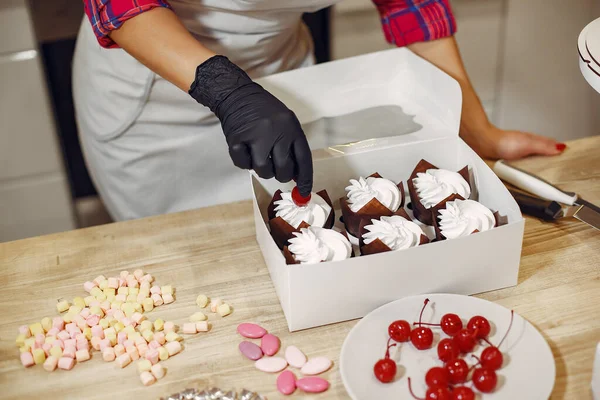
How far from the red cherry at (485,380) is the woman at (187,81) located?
0.49m

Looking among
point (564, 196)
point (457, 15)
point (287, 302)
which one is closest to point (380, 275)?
point (287, 302)

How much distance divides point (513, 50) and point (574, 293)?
1566 mm

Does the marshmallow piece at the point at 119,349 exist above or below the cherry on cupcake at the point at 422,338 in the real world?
below

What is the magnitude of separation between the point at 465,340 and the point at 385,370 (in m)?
0.11

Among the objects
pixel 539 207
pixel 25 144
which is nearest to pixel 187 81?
pixel 539 207

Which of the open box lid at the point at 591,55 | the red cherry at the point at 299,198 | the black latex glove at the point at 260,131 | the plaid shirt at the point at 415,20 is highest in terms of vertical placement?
the open box lid at the point at 591,55

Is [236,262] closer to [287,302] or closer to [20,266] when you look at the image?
[287,302]

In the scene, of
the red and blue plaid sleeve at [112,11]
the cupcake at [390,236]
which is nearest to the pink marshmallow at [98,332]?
the cupcake at [390,236]

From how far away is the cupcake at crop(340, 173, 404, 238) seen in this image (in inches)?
38.0

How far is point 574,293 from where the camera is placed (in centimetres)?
93

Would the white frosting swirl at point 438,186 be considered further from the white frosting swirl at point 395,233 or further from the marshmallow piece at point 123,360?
the marshmallow piece at point 123,360

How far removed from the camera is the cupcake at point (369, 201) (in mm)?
966

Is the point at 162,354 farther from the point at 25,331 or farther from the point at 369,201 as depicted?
the point at 369,201

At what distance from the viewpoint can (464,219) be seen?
3.04ft
